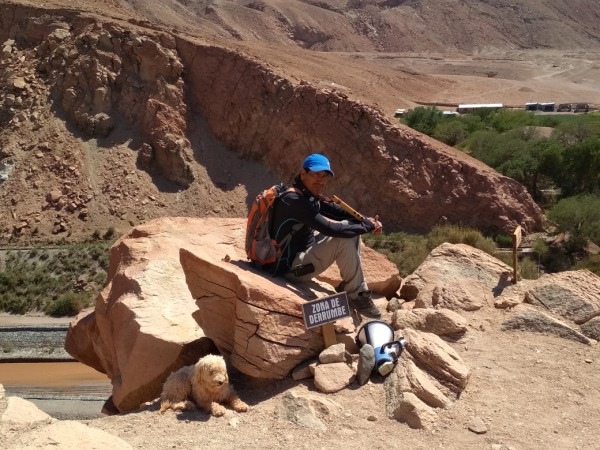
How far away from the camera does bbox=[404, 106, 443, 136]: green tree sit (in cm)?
3359

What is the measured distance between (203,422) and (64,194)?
21.5 m

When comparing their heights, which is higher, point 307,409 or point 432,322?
point 432,322

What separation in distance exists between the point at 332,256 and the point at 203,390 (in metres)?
1.61

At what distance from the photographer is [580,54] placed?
77312 mm

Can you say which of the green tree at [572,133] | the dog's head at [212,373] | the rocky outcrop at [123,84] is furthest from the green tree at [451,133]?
the dog's head at [212,373]

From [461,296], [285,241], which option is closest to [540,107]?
[461,296]

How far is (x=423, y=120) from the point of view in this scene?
112ft

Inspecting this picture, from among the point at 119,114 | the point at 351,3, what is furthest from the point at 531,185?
the point at 351,3

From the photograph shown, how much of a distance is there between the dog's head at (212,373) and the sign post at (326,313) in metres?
0.76

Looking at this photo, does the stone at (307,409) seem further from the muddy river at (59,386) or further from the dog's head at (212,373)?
the muddy river at (59,386)

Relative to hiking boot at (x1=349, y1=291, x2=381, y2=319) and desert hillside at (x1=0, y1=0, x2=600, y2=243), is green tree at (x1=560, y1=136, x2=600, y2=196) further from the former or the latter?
hiking boot at (x1=349, y1=291, x2=381, y2=319)

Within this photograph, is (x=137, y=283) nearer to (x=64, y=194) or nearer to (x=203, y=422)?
(x=203, y=422)

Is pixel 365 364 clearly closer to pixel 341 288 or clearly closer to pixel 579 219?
pixel 341 288

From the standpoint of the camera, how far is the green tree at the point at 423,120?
3359cm
